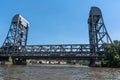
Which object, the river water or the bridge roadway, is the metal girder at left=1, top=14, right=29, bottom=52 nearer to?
the bridge roadway

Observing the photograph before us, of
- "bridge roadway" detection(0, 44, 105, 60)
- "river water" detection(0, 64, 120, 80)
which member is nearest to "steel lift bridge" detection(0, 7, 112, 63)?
"bridge roadway" detection(0, 44, 105, 60)

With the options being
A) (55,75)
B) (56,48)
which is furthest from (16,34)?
(55,75)

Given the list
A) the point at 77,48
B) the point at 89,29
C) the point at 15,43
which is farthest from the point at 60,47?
the point at 15,43

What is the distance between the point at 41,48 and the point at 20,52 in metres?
11.2

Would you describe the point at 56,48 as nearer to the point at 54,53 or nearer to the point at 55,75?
the point at 54,53

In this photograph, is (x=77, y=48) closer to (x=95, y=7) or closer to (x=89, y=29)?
(x=89, y=29)

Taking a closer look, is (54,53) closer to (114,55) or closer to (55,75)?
(114,55)

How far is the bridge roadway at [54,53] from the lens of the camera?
104 m

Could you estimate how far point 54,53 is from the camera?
114m

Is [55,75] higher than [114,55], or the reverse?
[114,55]

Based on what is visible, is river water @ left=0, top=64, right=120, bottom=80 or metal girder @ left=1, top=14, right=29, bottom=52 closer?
river water @ left=0, top=64, right=120, bottom=80

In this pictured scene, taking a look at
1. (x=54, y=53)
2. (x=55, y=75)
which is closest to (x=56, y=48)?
(x=54, y=53)

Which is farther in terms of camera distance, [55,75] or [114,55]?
[114,55]

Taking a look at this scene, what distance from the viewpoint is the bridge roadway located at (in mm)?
104019
